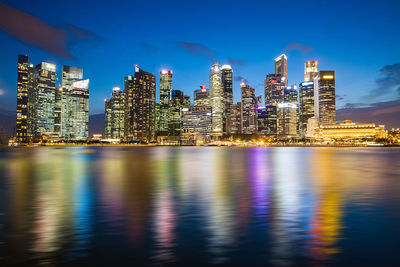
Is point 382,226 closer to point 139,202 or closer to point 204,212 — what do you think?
point 204,212

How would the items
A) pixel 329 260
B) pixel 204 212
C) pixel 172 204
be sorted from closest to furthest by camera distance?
pixel 329 260, pixel 204 212, pixel 172 204

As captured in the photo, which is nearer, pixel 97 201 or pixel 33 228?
pixel 33 228

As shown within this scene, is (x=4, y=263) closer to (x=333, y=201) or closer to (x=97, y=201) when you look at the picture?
(x=97, y=201)

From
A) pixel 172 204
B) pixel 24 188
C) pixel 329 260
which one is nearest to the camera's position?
pixel 329 260

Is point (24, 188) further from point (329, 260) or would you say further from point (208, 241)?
point (329, 260)

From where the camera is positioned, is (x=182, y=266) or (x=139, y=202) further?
(x=139, y=202)

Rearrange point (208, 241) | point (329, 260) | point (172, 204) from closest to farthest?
point (329, 260) < point (208, 241) < point (172, 204)

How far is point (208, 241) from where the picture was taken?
1150cm

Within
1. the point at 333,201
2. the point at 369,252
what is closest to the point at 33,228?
the point at 369,252

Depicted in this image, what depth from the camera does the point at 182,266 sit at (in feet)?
29.5

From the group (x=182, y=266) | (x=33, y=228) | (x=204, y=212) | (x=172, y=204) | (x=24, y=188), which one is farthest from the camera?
(x=24, y=188)

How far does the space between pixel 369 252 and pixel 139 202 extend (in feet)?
45.3

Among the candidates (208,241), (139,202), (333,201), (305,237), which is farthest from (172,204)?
(333,201)

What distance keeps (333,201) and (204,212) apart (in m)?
9.46
